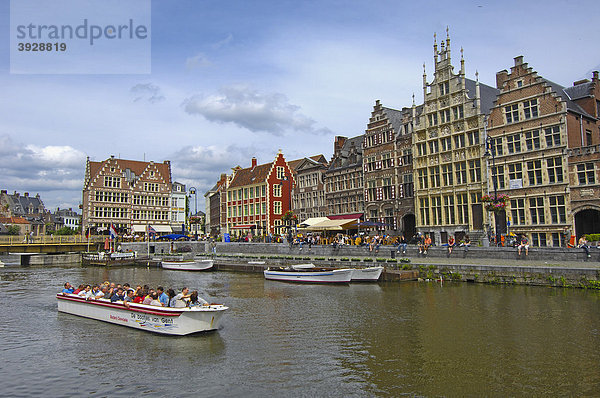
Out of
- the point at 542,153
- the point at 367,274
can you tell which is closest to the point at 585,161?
the point at 542,153

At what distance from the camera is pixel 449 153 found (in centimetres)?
4109

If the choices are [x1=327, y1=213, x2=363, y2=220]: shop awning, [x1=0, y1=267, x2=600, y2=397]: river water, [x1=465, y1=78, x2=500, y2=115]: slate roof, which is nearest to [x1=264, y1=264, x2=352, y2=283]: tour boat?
[x1=0, y1=267, x2=600, y2=397]: river water

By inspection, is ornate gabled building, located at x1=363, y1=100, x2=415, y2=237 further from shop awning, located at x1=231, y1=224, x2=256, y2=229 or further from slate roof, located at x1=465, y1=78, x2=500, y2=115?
shop awning, located at x1=231, y1=224, x2=256, y2=229

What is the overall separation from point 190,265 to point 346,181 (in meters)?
20.3

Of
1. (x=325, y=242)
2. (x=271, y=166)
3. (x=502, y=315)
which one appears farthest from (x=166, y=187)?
(x=502, y=315)

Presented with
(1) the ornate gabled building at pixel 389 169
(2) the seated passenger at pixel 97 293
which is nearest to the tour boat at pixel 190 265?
(1) the ornate gabled building at pixel 389 169

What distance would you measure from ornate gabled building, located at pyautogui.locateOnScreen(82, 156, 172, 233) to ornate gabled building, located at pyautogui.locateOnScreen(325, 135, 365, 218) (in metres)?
33.2

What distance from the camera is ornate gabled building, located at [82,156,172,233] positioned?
70.6 m

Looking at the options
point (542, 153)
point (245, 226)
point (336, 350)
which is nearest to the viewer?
point (336, 350)

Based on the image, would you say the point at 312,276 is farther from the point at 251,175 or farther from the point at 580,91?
the point at 251,175

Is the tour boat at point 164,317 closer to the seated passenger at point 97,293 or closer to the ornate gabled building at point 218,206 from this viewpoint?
the seated passenger at point 97,293

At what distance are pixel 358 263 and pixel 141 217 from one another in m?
52.8

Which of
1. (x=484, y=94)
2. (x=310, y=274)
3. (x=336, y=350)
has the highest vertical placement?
(x=484, y=94)

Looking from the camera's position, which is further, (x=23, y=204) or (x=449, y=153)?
(x=23, y=204)
